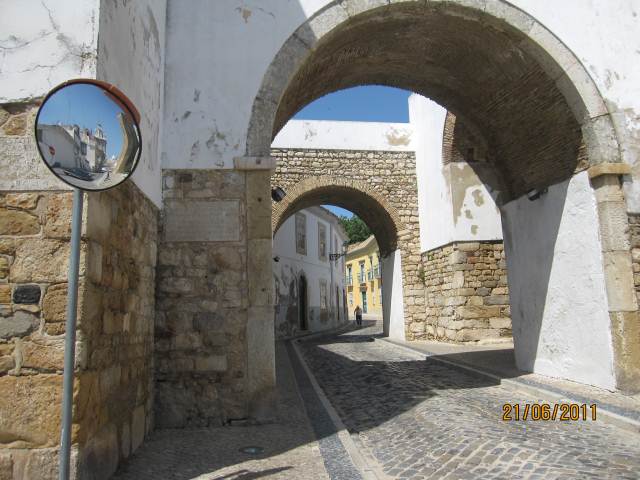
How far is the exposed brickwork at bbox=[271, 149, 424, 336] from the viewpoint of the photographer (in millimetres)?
12953

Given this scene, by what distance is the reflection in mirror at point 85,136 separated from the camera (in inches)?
71.2

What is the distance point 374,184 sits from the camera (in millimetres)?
13219

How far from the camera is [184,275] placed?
4.74 m

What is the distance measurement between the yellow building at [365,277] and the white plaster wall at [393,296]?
59.2 ft

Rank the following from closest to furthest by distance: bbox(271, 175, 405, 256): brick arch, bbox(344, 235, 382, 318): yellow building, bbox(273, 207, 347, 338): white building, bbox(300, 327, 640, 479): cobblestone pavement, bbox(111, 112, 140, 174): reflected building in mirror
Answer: bbox(111, 112, 140, 174): reflected building in mirror
bbox(300, 327, 640, 479): cobblestone pavement
bbox(271, 175, 405, 256): brick arch
bbox(273, 207, 347, 338): white building
bbox(344, 235, 382, 318): yellow building

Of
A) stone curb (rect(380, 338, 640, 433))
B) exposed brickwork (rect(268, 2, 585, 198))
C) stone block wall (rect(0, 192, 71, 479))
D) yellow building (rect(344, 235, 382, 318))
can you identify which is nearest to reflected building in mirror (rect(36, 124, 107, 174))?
stone block wall (rect(0, 192, 71, 479))

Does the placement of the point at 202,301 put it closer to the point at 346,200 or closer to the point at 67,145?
the point at 67,145

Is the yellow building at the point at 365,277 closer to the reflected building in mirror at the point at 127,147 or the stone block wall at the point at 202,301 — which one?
the stone block wall at the point at 202,301

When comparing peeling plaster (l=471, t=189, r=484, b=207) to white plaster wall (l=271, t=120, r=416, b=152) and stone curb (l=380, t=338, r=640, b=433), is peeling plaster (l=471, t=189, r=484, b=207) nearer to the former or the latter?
white plaster wall (l=271, t=120, r=416, b=152)

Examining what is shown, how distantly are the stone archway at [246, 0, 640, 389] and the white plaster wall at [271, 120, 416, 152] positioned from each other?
19.9 ft

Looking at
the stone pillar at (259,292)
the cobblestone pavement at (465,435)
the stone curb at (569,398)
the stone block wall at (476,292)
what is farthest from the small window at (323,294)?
the stone pillar at (259,292)

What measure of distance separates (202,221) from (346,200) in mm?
9964

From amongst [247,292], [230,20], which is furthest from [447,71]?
[247,292]

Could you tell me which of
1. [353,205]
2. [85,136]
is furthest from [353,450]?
[353,205]
